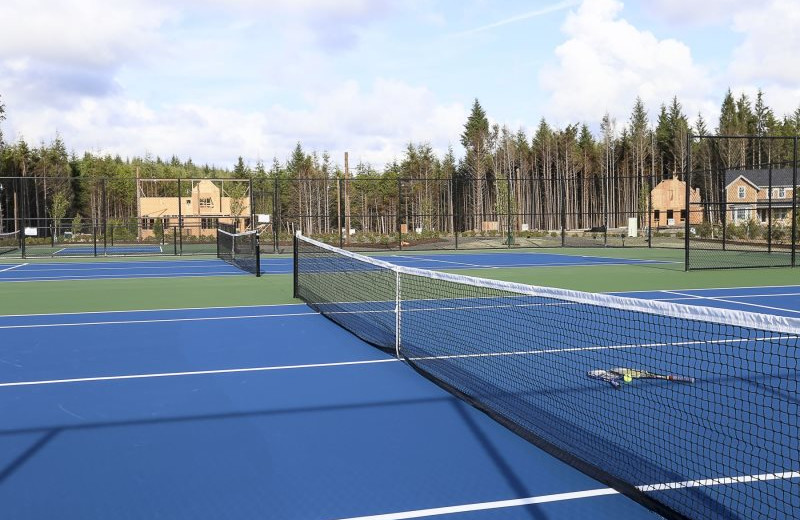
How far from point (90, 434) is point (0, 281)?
16.2 metres

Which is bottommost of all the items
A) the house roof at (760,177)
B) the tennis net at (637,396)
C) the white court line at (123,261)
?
the tennis net at (637,396)

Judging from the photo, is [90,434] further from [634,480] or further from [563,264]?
[563,264]

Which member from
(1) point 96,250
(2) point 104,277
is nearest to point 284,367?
(2) point 104,277

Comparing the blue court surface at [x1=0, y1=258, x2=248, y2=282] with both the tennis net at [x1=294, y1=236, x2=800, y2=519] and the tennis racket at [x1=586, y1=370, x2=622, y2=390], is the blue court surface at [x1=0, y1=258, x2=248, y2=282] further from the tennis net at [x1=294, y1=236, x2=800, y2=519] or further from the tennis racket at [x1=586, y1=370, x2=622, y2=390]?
the tennis racket at [x1=586, y1=370, x2=622, y2=390]

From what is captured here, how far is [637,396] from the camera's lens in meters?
5.86

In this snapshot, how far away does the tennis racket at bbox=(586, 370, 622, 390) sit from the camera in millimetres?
6340

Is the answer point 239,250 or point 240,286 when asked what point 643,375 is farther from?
point 239,250

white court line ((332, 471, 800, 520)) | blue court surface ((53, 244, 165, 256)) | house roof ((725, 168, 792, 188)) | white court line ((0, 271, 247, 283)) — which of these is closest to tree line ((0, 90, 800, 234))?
house roof ((725, 168, 792, 188))

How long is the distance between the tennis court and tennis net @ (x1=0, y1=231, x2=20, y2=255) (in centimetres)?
2949

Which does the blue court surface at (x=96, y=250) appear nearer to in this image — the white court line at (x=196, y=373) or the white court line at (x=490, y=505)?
the white court line at (x=196, y=373)

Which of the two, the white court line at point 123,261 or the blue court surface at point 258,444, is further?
the white court line at point 123,261

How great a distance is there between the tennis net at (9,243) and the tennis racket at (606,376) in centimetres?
3326

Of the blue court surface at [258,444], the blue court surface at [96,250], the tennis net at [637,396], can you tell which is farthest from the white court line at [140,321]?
the blue court surface at [96,250]

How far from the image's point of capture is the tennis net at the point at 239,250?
22.7m
